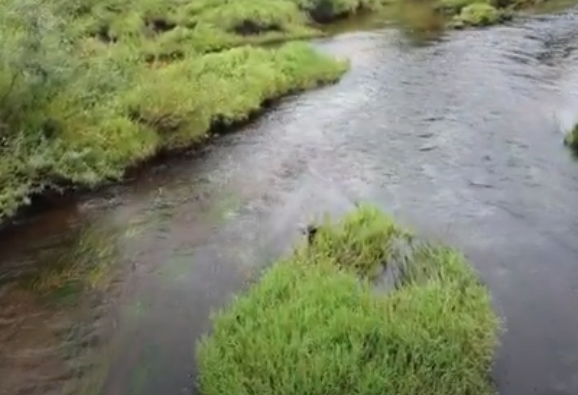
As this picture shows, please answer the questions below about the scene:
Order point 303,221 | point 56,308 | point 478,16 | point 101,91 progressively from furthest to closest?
point 478,16, point 101,91, point 303,221, point 56,308

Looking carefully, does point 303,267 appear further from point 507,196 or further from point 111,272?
point 507,196

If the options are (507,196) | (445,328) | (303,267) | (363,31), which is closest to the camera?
(445,328)

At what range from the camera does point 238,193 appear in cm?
1497

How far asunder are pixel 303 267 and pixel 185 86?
27.7 ft

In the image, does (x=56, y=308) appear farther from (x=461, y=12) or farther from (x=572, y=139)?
(x=461, y=12)

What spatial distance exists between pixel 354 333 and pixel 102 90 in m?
8.88

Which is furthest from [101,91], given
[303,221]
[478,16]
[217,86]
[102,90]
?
[478,16]

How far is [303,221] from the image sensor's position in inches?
533

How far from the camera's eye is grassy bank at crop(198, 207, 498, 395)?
8312 millimetres

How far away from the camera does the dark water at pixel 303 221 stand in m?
9.82

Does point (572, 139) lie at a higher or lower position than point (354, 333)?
lower

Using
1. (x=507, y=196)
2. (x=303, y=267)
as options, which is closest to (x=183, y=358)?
(x=303, y=267)

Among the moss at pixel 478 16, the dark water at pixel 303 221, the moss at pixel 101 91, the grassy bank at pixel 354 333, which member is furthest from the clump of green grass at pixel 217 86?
the moss at pixel 478 16

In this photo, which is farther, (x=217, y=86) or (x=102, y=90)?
(x=217, y=86)
